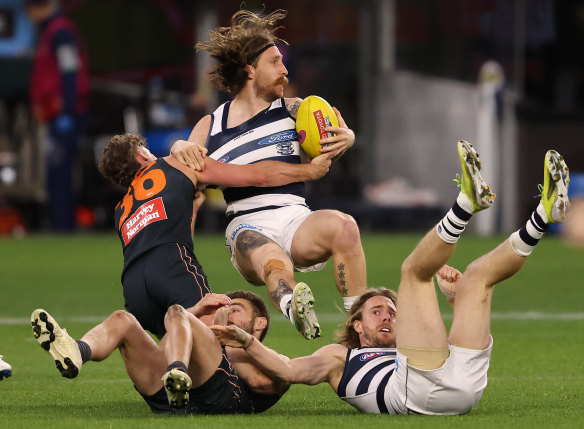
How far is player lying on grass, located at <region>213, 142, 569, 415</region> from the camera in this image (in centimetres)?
624

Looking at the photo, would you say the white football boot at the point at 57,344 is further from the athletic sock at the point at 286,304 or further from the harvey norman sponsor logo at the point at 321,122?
the harvey norman sponsor logo at the point at 321,122

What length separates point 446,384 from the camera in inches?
248

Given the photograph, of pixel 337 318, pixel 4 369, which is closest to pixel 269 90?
pixel 4 369

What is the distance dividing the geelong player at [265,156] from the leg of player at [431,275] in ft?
4.93

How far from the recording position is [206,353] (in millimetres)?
6293

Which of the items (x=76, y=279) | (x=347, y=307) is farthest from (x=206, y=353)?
(x=76, y=279)

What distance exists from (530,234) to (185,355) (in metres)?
1.81

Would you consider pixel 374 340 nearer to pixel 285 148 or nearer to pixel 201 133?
pixel 285 148

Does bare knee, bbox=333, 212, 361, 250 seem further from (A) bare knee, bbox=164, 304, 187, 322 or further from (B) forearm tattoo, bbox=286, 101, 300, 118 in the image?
(A) bare knee, bbox=164, 304, 187, 322

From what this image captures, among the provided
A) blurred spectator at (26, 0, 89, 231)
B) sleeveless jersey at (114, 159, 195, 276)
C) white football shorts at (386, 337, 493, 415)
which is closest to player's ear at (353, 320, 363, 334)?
white football shorts at (386, 337, 493, 415)

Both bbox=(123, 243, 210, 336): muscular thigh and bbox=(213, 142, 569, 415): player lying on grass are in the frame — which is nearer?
bbox=(213, 142, 569, 415): player lying on grass

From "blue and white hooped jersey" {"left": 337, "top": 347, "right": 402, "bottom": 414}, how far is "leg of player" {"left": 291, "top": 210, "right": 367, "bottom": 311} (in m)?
1.15

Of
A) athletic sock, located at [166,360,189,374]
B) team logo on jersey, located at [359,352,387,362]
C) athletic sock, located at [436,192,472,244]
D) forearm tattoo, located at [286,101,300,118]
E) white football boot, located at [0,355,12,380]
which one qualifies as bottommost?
white football boot, located at [0,355,12,380]

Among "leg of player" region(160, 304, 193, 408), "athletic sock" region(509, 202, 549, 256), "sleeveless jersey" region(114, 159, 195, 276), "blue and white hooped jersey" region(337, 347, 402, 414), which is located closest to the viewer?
"leg of player" region(160, 304, 193, 408)
